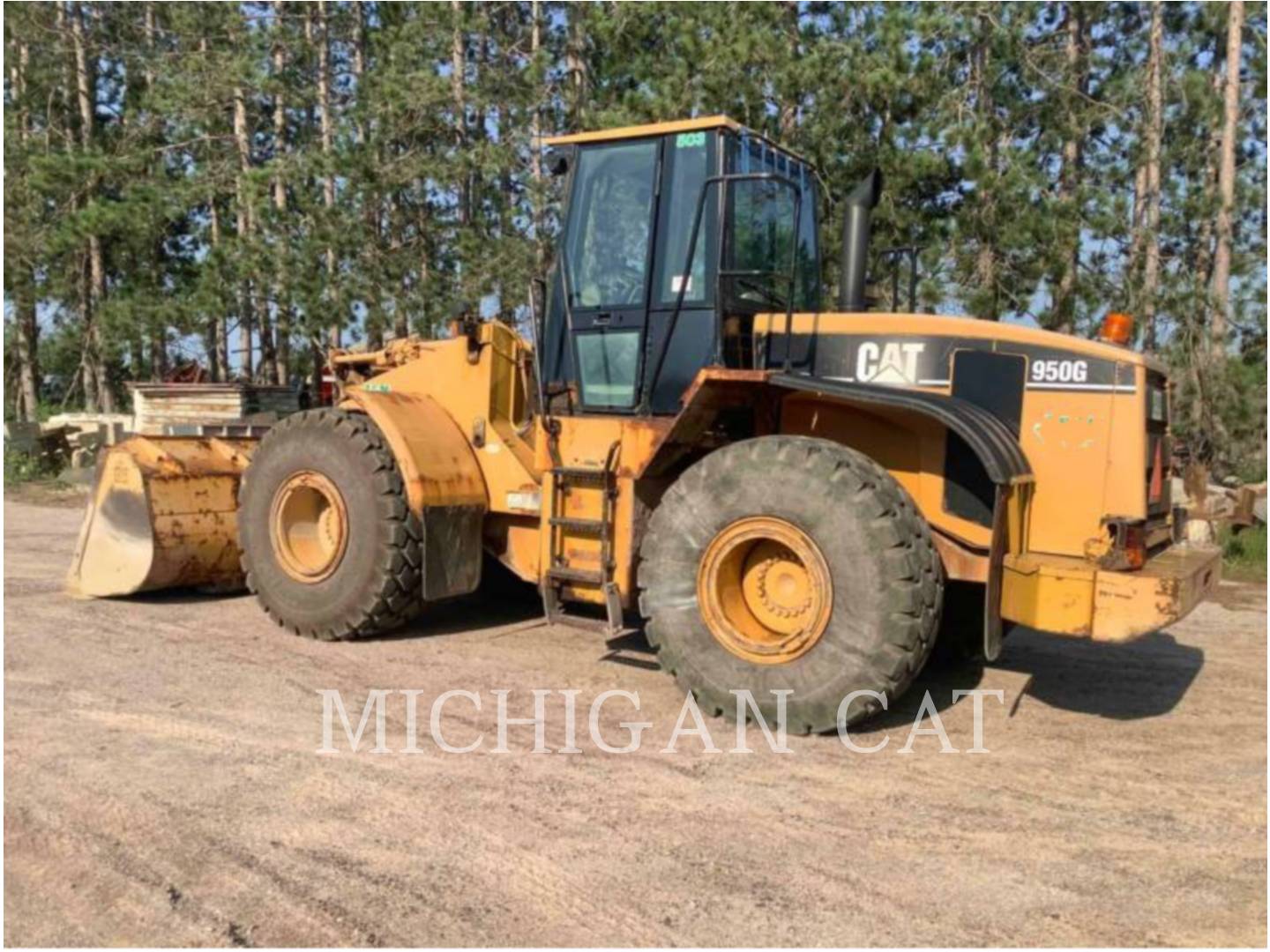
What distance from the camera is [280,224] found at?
650 inches

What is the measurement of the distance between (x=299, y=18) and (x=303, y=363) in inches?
244

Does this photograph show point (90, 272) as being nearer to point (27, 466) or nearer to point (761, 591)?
point (27, 466)

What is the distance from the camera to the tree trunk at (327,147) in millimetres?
15719

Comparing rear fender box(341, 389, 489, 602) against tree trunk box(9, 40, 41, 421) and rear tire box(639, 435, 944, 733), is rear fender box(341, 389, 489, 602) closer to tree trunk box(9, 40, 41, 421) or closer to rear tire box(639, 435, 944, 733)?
rear tire box(639, 435, 944, 733)

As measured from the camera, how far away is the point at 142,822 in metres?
3.81

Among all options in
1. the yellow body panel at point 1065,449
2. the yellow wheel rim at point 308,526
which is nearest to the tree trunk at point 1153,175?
the yellow body panel at point 1065,449

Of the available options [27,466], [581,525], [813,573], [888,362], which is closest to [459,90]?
[27,466]

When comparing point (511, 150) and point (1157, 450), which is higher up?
point (511, 150)

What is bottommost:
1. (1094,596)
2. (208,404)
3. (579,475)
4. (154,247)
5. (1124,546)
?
(1094,596)

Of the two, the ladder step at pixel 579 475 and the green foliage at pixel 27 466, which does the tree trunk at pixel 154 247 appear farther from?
the ladder step at pixel 579 475

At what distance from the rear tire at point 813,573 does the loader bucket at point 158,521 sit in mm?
3603

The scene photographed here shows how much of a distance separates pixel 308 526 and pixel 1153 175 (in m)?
10.6

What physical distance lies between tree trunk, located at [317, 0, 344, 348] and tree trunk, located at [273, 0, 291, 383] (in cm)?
63

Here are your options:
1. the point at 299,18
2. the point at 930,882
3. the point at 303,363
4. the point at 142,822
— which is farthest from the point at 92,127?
the point at 930,882
